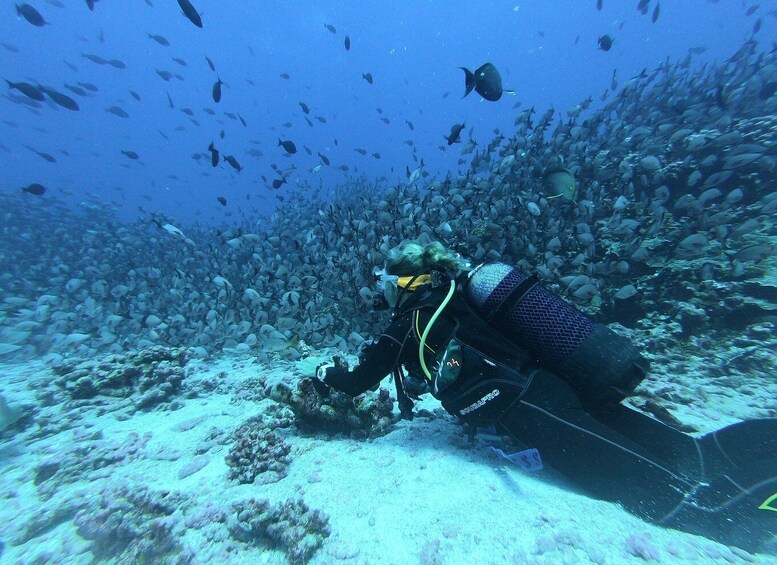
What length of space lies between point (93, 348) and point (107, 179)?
14061 cm

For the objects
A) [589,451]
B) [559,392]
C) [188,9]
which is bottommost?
[589,451]

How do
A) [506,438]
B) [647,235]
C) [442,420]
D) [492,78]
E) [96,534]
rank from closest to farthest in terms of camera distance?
[96,534], [506,438], [442,420], [492,78], [647,235]

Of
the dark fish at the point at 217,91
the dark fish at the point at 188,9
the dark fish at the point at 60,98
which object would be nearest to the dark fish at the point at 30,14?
the dark fish at the point at 60,98

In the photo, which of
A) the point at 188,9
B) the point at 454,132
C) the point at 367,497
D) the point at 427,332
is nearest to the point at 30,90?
the point at 188,9

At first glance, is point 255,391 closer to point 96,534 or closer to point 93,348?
point 96,534

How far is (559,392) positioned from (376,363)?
1.51 metres

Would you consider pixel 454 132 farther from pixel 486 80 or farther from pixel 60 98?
pixel 60 98

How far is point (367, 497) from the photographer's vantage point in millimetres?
3066

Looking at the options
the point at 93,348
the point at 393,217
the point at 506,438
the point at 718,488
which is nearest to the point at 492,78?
the point at 393,217

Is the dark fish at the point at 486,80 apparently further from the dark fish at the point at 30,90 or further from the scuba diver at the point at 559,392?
the dark fish at the point at 30,90

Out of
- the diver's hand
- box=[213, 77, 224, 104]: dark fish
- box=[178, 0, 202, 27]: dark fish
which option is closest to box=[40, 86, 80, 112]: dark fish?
box=[213, 77, 224, 104]: dark fish

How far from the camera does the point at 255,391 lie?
19.8ft

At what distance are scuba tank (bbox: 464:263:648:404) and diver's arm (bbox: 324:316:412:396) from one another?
0.74 m

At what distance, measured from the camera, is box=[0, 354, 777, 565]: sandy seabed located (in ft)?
7.70
